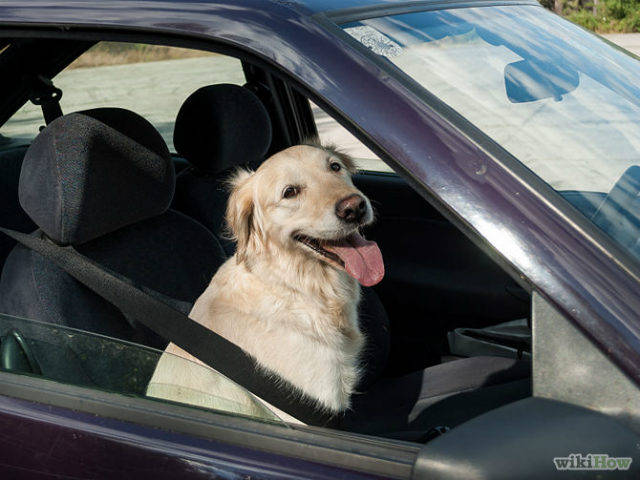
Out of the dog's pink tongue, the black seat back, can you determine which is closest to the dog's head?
the dog's pink tongue

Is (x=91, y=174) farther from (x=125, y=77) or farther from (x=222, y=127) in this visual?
(x=125, y=77)

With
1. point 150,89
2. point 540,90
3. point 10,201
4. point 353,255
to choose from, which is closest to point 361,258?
point 353,255

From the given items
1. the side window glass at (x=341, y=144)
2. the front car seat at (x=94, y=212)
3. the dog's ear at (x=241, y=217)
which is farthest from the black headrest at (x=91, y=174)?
the side window glass at (x=341, y=144)

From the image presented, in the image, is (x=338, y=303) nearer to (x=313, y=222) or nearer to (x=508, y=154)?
(x=313, y=222)

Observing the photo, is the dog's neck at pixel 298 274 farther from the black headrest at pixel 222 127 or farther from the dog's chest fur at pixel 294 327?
the black headrest at pixel 222 127

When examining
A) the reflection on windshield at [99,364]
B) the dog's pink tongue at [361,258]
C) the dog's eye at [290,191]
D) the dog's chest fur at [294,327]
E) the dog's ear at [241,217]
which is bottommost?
the dog's chest fur at [294,327]

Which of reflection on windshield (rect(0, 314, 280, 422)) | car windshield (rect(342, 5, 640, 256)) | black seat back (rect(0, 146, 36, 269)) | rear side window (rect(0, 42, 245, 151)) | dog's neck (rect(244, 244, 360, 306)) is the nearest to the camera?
car windshield (rect(342, 5, 640, 256))

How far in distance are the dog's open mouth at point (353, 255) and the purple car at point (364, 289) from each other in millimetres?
368

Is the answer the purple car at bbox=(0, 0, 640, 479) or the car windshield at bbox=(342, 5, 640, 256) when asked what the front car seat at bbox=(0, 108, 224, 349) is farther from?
the car windshield at bbox=(342, 5, 640, 256)

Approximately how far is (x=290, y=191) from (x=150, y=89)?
3.24 metres

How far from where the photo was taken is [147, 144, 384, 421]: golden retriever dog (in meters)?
2.07

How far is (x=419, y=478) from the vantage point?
109 centimetres

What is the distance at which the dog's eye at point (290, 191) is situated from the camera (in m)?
2.30

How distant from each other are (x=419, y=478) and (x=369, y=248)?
1065 mm
